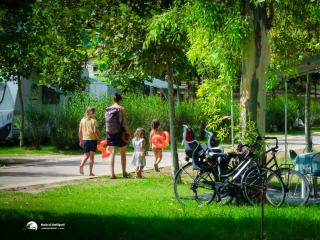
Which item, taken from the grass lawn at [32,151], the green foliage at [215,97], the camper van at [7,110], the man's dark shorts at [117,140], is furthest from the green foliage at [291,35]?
the camper van at [7,110]

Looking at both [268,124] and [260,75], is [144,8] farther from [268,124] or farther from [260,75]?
[268,124]

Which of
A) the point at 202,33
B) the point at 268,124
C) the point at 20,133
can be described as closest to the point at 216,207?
the point at 202,33

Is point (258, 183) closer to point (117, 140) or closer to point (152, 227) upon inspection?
point (152, 227)

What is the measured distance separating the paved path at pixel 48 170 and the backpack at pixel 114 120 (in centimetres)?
114

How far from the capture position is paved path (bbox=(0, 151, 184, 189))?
50.0ft

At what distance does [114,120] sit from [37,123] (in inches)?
429

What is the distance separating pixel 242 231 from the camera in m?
8.23

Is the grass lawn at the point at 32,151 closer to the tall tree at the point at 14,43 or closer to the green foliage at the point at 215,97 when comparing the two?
the tall tree at the point at 14,43

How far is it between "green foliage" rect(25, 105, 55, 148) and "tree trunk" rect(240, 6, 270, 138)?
15.4m

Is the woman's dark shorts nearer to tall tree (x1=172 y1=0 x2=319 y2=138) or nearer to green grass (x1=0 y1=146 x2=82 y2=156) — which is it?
tall tree (x1=172 y1=0 x2=319 y2=138)

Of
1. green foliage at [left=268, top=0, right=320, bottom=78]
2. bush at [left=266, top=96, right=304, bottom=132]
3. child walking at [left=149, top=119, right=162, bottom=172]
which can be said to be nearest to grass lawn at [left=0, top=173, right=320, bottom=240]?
green foliage at [left=268, top=0, right=320, bottom=78]

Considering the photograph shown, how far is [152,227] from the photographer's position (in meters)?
8.34

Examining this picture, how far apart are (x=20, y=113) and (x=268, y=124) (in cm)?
1560

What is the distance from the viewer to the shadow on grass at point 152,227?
7750mm
